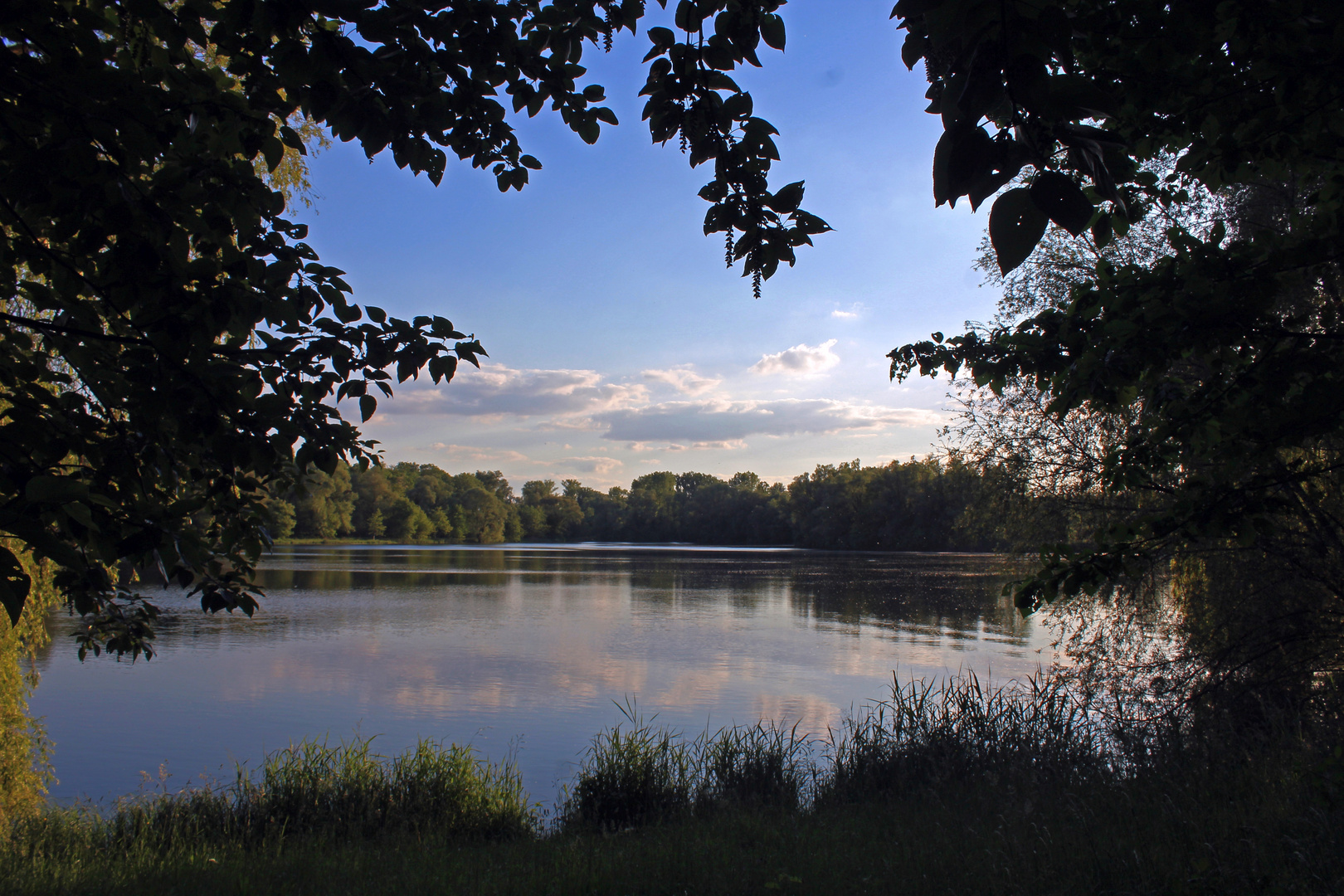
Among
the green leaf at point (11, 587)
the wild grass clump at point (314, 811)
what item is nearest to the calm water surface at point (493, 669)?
the wild grass clump at point (314, 811)

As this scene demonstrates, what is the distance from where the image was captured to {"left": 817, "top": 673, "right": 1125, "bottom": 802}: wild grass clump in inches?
298

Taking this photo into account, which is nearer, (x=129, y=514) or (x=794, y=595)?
(x=129, y=514)

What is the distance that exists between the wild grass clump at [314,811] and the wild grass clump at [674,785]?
70 cm

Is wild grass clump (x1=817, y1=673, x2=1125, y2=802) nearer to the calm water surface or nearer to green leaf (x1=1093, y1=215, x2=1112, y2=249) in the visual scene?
the calm water surface

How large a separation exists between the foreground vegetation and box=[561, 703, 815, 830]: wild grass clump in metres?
0.03

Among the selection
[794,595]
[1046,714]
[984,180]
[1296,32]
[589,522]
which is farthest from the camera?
[589,522]

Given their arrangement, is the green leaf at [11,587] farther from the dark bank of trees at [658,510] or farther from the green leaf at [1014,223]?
the dark bank of trees at [658,510]

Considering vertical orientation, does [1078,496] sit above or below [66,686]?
above

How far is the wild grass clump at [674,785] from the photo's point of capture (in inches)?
300

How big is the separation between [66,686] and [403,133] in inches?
675

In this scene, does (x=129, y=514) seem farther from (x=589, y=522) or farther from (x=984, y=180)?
(x=589, y=522)

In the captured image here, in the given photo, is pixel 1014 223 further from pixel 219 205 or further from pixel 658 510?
pixel 658 510

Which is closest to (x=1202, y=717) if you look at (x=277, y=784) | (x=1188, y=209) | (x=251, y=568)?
(x=1188, y=209)

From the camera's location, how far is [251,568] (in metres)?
3.56
